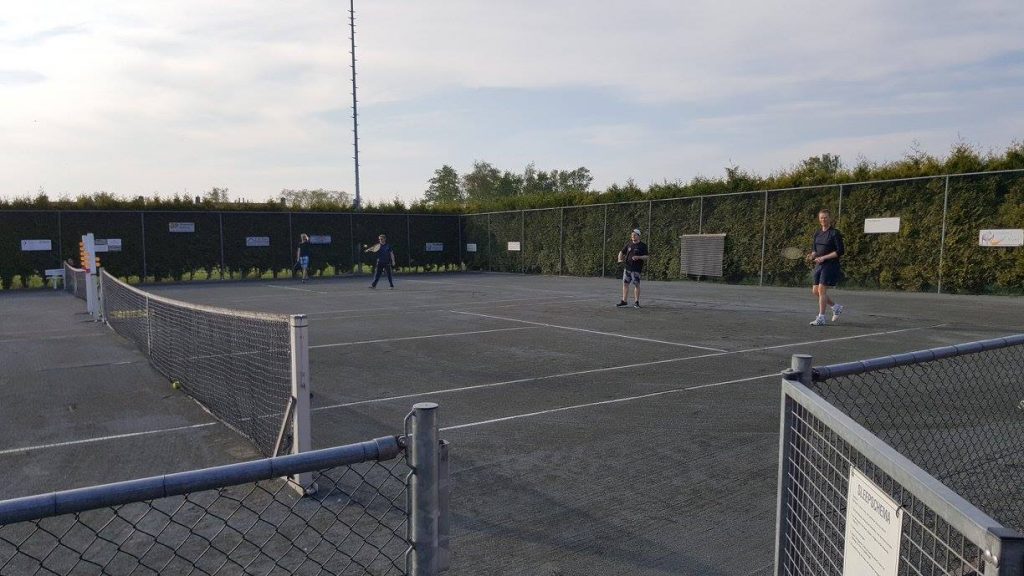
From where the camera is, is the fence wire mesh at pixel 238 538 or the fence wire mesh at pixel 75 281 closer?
the fence wire mesh at pixel 238 538

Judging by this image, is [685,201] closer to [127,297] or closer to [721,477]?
[127,297]

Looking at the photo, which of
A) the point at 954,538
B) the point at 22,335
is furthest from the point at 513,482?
the point at 22,335

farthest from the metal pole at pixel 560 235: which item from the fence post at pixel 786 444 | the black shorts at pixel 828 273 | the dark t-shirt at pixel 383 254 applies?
the fence post at pixel 786 444

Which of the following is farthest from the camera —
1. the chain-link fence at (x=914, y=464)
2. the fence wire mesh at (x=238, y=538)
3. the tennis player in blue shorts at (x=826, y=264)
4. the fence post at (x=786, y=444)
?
Answer: the tennis player in blue shorts at (x=826, y=264)

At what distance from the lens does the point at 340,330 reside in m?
12.5

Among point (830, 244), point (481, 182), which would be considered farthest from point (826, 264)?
point (481, 182)

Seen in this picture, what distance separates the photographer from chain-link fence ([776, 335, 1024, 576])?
1.50 m

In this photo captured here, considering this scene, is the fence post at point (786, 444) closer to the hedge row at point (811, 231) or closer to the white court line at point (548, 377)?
the white court line at point (548, 377)

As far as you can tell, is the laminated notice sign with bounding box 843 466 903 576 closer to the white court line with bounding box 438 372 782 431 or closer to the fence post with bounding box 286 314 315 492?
the fence post with bounding box 286 314 315 492

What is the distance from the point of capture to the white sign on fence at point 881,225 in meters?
18.9

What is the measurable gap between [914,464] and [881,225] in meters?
19.9

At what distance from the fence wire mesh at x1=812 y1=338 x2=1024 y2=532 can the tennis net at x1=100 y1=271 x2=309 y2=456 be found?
3.71 meters

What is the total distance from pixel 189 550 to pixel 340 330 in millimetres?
8839

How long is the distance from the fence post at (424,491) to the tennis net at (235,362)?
278 centimetres
